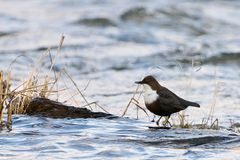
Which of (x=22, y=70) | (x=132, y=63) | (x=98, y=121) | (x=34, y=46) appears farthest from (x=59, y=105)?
(x=34, y=46)

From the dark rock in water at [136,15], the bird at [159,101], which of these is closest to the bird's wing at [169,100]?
the bird at [159,101]

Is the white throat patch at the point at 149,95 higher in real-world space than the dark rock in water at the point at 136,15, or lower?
lower

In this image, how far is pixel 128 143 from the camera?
7.82 meters

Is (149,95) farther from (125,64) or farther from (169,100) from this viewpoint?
(125,64)

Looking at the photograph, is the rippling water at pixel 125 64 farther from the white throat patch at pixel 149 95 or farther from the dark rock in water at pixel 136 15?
the white throat patch at pixel 149 95

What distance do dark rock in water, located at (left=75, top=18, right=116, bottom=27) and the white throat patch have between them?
11872mm

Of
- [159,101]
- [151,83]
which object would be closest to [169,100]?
[159,101]

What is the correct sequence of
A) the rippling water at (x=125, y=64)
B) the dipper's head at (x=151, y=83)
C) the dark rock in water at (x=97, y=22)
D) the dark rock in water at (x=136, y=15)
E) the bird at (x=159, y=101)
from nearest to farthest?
the rippling water at (x=125, y=64) → the bird at (x=159, y=101) → the dipper's head at (x=151, y=83) → the dark rock in water at (x=97, y=22) → the dark rock in water at (x=136, y=15)

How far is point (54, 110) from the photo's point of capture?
8.99 m

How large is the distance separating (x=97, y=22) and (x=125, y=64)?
15.1 ft

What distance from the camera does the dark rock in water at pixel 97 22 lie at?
20625 millimetres

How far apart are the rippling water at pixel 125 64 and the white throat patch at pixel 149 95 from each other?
301 millimetres

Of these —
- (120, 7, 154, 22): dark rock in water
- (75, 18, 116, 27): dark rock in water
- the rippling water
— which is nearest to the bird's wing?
the rippling water

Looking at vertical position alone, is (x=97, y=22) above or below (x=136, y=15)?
below
